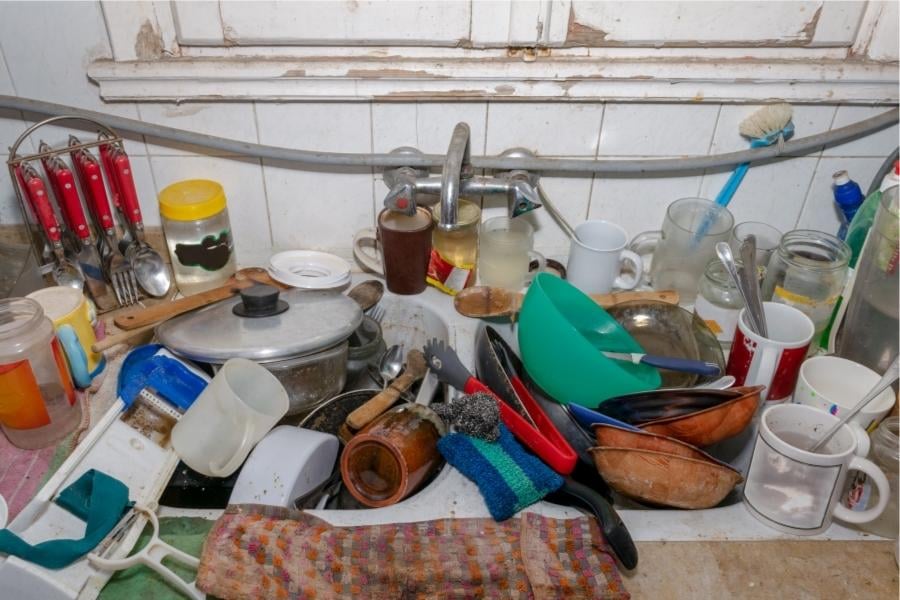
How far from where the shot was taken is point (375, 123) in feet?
3.66

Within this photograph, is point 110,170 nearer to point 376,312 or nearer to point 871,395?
point 376,312

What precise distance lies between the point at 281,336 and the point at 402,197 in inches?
10.9

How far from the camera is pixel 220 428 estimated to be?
0.86 metres

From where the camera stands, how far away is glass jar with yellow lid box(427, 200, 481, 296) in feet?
3.86

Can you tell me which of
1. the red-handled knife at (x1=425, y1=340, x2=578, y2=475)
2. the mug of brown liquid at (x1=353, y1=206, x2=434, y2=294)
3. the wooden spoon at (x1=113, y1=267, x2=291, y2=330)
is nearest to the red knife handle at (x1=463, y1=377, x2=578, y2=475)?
the red-handled knife at (x1=425, y1=340, x2=578, y2=475)

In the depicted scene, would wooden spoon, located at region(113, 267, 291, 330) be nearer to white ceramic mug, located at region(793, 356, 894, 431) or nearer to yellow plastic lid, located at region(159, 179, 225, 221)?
yellow plastic lid, located at region(159, 179, 225, 221)

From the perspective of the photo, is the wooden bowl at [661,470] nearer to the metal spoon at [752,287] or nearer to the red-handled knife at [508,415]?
the red-handled knife at [508,415]

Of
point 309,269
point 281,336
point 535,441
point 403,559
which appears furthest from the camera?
point 309,269

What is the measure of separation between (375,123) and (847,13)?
750 millimetres

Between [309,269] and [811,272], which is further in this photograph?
[309,269]

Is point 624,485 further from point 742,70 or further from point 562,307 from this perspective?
point 742,70

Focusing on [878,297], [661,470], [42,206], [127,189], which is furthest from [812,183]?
[42,206]

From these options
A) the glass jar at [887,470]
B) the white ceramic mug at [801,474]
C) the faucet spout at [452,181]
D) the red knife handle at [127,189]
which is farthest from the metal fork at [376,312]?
the glass jar at [887,470]

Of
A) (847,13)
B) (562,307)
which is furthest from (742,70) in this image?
(562,307)
